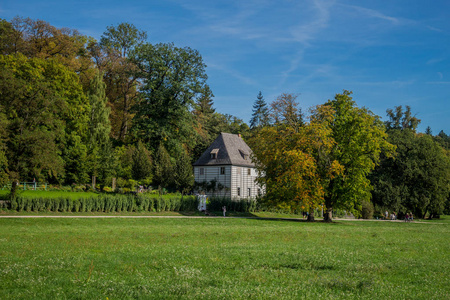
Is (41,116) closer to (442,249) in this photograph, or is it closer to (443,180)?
(442,249)

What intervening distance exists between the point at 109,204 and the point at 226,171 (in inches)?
955

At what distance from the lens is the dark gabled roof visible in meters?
64.9

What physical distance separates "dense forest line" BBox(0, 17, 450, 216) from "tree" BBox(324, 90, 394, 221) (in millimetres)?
117

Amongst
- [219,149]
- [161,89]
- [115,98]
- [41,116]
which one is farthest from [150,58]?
[41,116]

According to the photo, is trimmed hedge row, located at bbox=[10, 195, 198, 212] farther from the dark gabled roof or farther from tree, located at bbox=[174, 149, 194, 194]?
the dark gabled roof

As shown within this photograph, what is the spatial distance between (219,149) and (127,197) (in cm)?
2355

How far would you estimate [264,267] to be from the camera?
38.4 feet

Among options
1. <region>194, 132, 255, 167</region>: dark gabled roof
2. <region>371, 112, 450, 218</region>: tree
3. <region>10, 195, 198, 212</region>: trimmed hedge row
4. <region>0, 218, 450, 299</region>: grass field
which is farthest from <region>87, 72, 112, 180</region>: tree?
<region>371, 112, 450, 218</region>: tree

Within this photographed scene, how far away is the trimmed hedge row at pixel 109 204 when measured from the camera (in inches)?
1515

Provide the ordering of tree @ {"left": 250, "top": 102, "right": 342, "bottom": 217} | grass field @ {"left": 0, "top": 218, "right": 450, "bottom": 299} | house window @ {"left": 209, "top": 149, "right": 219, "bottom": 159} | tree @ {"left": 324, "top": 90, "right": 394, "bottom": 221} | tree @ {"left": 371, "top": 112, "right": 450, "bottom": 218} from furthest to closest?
1. house window @ {"left": 209, "top": 149, "right": 219, "bottom": 159}
2. tree @ {"left": 371, "top": 112, "right": 450, "bottom": 218}
3. tree @ {"left": 324, "top": 90, "right": 394, "bottom": 221}
4. tree @ {"left": 250, "top": 102, "right": 342, "bottom": 217}
5. grass field @ {"left": 0, "top": 218, "right": 450, "bottom": 299}

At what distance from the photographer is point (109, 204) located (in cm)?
4397

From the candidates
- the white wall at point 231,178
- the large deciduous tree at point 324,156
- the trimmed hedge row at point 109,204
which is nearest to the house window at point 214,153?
the white wall at point 231,178

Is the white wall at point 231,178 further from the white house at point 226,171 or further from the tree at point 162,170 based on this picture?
the tree at point 162,170

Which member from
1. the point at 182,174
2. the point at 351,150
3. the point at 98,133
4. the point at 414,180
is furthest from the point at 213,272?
the point at 414,180
